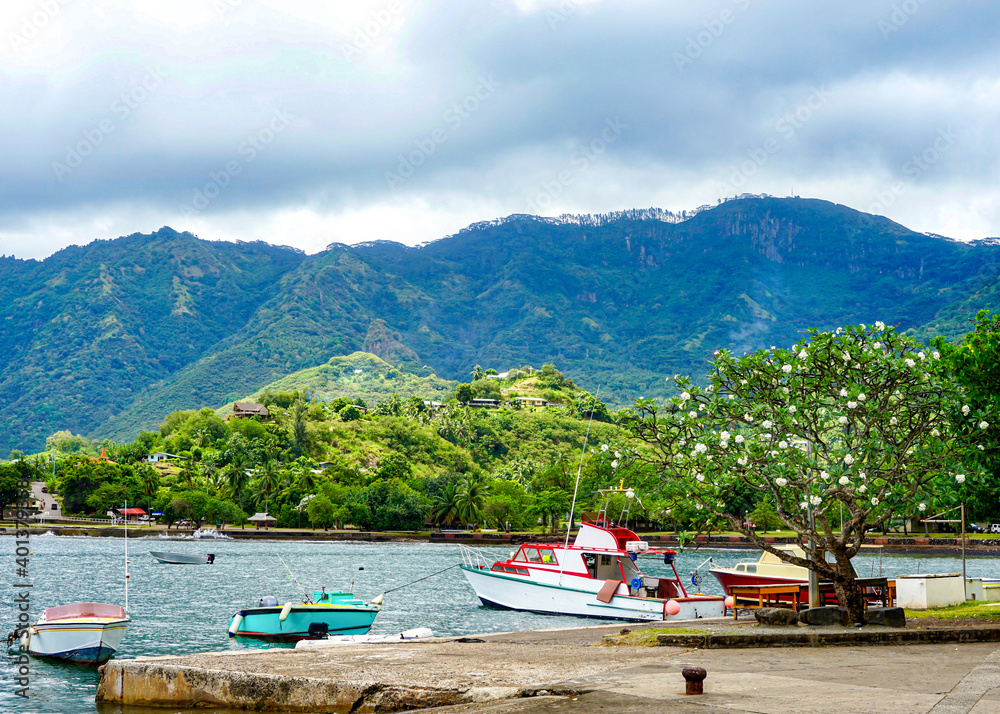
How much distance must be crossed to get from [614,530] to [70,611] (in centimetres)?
1995

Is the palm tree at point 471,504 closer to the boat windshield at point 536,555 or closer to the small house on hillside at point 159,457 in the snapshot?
the small house on hillside at point 159,457

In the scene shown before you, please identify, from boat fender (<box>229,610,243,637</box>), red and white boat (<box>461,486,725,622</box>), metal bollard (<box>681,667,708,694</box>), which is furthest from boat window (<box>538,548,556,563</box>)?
metal bollard (<box>681,667,708,694</box>)

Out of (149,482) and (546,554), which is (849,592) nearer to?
(546,554)

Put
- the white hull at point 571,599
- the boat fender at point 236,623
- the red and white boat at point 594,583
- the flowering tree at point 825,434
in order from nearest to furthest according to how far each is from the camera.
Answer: the flowering tree at point 825,434
the boat fender at point 236,623
the white hull at point 571,599
the red and white boat at point 594,583

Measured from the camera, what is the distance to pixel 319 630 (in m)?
28.5

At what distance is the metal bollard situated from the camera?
920cm

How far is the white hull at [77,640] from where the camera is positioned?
24625mm

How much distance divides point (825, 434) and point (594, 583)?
2003 centimetres

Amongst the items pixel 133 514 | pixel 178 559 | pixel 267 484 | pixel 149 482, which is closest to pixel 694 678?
pixel 178 559

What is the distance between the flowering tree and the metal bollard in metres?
7.37

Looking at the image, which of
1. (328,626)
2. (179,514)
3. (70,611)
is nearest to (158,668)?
(70,611)

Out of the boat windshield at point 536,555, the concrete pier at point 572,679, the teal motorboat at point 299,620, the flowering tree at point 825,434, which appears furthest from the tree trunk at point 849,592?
the boat windshield at point 536,555

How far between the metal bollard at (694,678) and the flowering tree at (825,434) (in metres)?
7.37

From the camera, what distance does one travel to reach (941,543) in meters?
108
